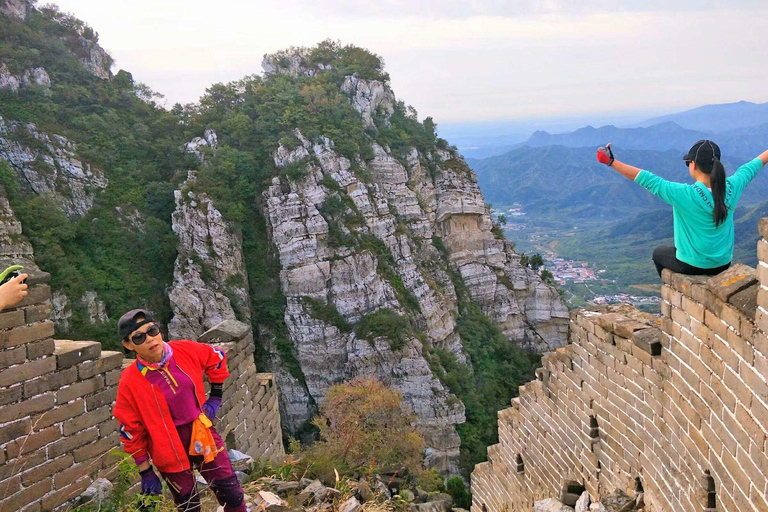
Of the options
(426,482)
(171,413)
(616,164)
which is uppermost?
(616,164)

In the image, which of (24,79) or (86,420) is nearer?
(86,420)

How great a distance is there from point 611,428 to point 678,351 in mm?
1357

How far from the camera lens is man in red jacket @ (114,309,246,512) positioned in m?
3.47

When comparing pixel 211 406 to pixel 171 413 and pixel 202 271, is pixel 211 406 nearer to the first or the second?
pixel 171 413

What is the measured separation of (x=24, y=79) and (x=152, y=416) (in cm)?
3215

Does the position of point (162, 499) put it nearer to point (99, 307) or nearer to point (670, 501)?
point (670, 501)

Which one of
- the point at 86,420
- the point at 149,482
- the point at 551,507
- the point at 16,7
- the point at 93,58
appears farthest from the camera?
the point at 93,58

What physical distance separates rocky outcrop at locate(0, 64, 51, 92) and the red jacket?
31404mm

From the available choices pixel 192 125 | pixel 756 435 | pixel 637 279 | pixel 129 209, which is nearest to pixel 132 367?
pixel 756 435

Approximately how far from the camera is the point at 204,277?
26594 mm

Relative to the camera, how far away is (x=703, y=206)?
3.55 meters

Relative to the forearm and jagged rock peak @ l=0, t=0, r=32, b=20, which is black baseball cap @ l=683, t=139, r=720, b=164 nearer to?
the forearm

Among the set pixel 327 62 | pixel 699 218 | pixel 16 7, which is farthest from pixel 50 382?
pixel 16 7

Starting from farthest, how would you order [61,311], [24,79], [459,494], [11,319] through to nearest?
[24,79], [61,311], [459,494], [11,319]
